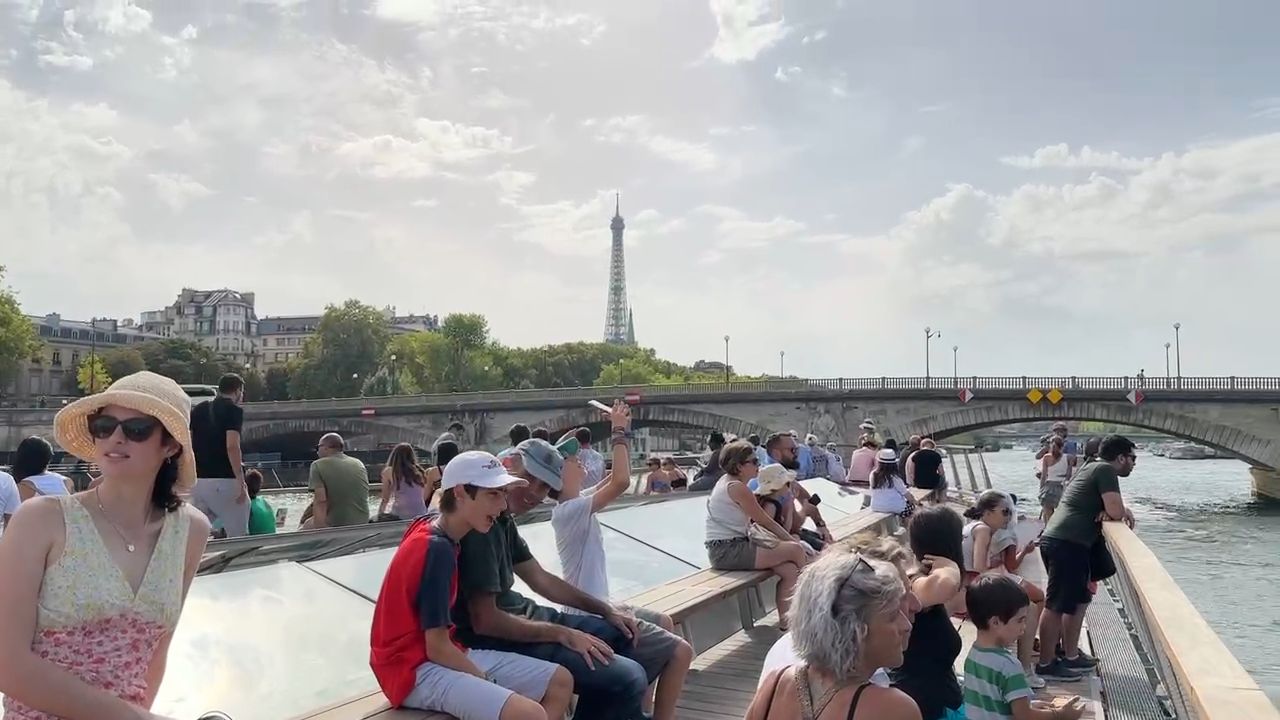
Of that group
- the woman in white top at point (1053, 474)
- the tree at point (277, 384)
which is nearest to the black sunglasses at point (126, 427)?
the woman in white top at point (1053, 474)

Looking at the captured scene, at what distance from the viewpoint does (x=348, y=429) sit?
51281mm

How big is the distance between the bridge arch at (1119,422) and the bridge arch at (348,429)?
24.0 metres

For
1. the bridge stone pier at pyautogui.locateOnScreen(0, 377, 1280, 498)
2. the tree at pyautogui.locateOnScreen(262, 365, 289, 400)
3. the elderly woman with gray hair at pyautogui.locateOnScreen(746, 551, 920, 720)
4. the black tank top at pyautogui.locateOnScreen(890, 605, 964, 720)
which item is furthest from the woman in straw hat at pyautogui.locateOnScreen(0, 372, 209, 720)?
the tree at pyautogui.locateOnScreen(262, 365, 289, 400)

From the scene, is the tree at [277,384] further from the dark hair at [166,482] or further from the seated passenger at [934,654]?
the dark hair at [166,482]

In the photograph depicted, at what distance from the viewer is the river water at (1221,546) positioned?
14.1 metres

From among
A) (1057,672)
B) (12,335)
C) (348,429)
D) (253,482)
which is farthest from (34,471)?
(12,335)

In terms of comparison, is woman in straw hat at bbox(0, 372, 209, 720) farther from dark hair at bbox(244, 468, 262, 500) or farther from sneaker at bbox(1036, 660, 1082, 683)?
dark hair at bbox(244, 468, 262, 500)

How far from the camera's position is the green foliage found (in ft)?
246

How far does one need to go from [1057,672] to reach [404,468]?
5185 mm

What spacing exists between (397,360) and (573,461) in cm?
7858

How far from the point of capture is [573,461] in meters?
4.33

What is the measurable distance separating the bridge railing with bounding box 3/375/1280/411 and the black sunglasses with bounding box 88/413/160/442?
40.1 meters

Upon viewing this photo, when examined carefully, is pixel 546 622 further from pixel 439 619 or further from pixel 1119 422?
pixel 1119 422

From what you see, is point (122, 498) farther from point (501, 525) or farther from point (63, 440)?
point (501, 525)
